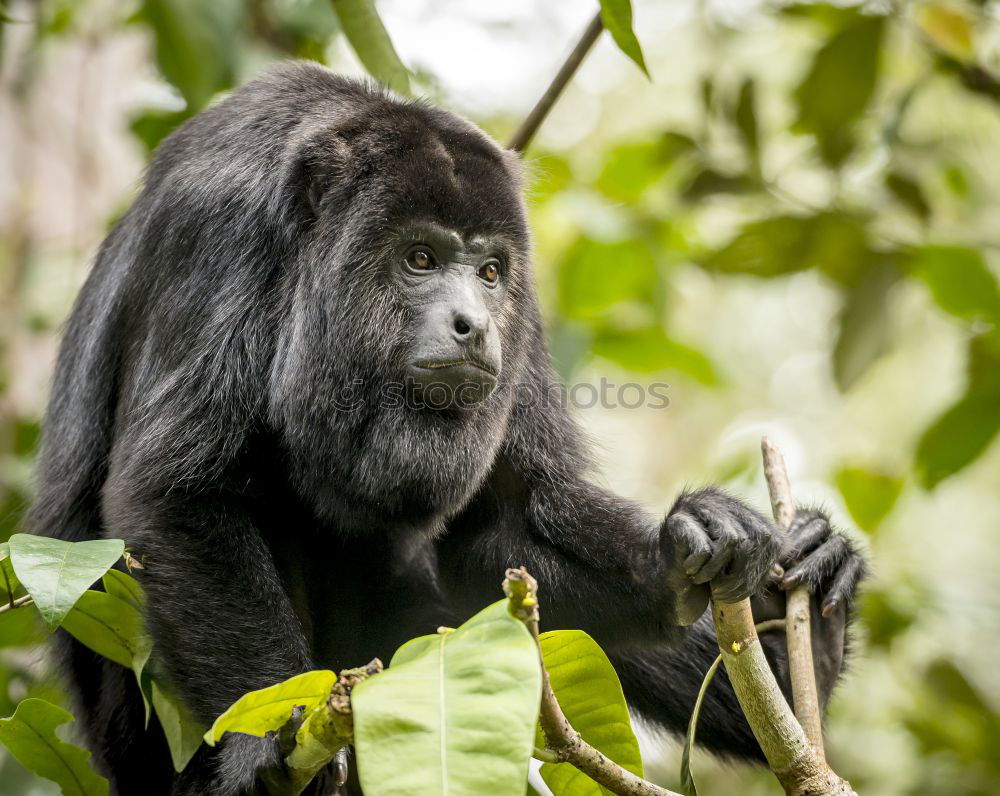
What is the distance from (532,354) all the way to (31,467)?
1797 millimetres

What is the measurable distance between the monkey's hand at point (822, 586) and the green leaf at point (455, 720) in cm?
151

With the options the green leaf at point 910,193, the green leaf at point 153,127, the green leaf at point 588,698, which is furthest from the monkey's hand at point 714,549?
the green leaf at point 153,127

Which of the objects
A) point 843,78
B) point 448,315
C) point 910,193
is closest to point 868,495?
point 910,193

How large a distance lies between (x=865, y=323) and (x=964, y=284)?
0.46 metres

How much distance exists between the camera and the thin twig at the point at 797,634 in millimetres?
2133

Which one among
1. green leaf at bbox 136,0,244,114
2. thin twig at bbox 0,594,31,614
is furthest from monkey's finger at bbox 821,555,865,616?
green leaf at bbox 136,0,244,114

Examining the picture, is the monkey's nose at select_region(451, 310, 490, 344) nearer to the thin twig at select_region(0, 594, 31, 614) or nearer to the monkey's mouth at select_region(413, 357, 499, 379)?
the monkey's mouth at select_region(413, 357, 499, 379)

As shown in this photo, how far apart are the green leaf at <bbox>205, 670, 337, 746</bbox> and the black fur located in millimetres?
799

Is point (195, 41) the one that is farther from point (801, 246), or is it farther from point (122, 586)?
point (801, 246)

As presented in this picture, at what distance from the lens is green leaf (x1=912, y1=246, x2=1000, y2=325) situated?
3354 mm

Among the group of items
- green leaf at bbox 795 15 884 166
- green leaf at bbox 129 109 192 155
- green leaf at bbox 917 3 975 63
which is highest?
green leaf at bbox 917 3 975 63

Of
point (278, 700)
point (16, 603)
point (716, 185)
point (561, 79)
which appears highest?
point (561, 79)

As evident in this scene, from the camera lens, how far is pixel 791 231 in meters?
3.88

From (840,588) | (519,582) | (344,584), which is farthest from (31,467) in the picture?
(519,582)
